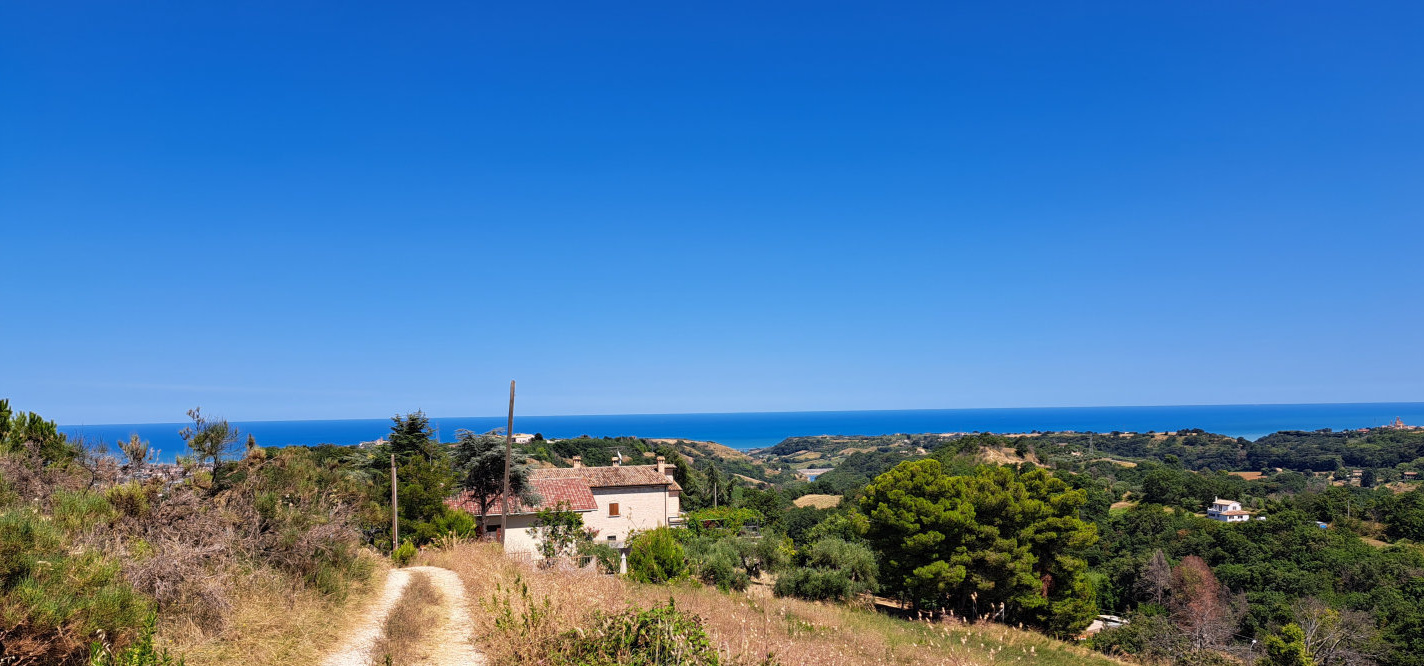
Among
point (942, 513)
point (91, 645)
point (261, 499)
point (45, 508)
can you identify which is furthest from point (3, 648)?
point (942, 513)

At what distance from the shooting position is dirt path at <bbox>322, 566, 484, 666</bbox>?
7.80m

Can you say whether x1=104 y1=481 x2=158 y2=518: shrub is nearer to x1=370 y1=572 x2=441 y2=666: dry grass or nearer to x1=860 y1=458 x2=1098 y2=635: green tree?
x1=370 y1=572 x2=441 y2=666: dry grass

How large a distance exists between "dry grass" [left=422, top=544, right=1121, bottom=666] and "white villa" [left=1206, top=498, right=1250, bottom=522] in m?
48.5

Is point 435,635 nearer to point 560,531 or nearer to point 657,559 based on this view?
point 657,559

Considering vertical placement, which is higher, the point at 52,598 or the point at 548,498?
the point at 52,598

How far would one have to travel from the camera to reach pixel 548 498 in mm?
34375

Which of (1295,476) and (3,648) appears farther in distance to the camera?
(1295,476)

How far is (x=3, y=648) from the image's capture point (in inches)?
197

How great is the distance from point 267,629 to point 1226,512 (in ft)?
215

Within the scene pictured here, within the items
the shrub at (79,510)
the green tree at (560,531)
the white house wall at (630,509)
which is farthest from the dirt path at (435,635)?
the white house wall at (630,509)

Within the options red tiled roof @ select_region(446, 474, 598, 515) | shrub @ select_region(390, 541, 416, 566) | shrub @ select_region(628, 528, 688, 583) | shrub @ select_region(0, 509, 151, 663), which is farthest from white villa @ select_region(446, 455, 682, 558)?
shrub @ select_region(0, 509, 151, 663)

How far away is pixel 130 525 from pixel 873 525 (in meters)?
23.5

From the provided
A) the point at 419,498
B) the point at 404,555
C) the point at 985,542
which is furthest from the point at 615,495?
the point at 985,542

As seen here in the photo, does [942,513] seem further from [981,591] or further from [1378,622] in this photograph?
[1378,622]
